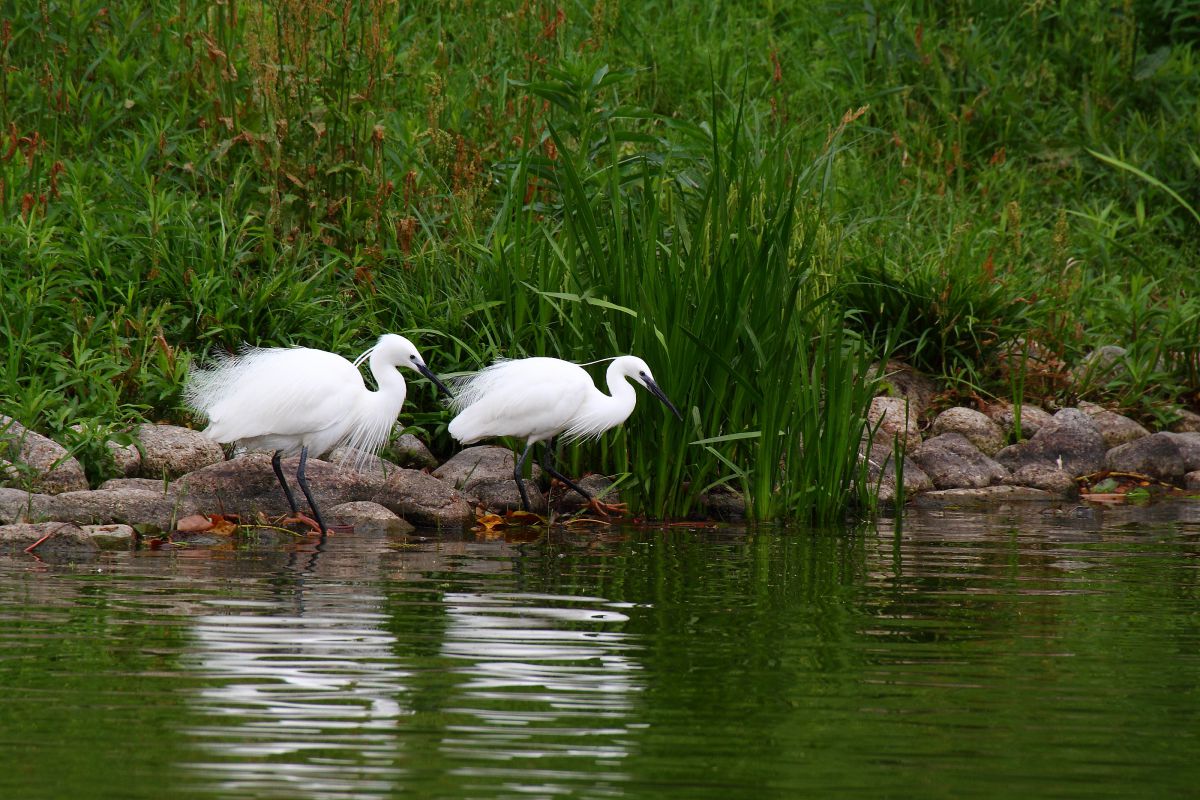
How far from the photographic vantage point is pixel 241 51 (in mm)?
11109

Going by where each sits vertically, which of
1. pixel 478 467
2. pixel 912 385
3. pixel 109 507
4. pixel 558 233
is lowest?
pixel 109 507

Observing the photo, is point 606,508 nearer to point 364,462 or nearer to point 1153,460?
point 364,462

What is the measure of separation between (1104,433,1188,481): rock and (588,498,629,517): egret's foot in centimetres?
330

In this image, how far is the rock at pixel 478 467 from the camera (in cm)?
794

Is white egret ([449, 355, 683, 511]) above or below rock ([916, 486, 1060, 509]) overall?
above

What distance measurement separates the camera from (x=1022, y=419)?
376 inches

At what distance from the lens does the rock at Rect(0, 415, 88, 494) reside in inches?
269

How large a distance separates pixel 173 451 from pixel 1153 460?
576 cm

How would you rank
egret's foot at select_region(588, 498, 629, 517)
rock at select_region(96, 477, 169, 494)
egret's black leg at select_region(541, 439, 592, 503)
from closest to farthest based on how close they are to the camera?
rock at select_region(96, 477, 169, 494)
egret's foot at select_region(588, 498, 629, 517)
egret's black leg at select_region(541, 439, 592, 503)

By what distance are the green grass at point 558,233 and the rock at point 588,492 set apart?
14 centimetres

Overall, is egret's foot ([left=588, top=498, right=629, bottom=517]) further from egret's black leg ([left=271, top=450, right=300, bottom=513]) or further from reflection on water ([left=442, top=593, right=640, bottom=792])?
reflection on water ([left=442, top=593, right=640, bottom=792])

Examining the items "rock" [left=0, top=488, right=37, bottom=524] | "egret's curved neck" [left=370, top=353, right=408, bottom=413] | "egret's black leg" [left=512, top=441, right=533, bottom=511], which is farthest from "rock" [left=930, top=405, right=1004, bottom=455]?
"rock" [left=0, top=488, right=37, bottom=524]

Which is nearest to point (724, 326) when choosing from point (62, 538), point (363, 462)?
point (363, 462)

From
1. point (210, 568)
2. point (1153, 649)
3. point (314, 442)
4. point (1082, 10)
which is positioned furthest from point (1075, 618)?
point (1082, 10)
